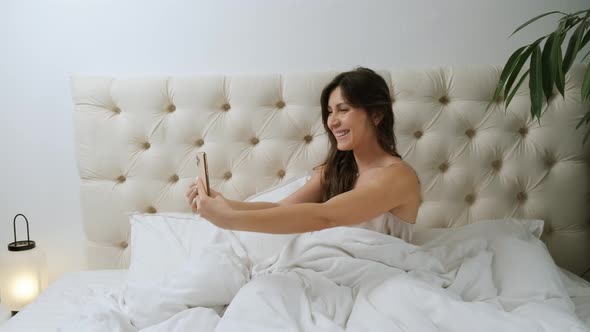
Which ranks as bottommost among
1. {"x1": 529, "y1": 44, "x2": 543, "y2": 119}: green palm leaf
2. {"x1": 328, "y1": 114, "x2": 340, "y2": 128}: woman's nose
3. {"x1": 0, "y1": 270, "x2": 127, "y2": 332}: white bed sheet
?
{"x1": 0, "y1": 270, "x2": 127, "y2": 332}: white bed sheet

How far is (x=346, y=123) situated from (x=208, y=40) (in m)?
0.73

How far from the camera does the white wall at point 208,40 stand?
189 cm

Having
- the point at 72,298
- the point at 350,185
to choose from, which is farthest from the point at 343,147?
the point at 72,298

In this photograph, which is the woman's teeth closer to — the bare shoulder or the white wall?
the bare shoulder

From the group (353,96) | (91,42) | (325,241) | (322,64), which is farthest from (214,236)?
(91,42)

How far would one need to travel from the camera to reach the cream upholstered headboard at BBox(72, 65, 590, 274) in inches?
71.8

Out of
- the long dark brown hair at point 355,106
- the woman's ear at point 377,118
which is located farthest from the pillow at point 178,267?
the woman's ear at point 377,118

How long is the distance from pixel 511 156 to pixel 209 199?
1154 millimetres

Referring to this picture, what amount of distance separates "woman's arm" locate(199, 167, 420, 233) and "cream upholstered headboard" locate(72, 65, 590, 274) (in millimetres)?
487

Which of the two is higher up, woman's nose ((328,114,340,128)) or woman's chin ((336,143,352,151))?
woman's nose ((328,114,340,128))

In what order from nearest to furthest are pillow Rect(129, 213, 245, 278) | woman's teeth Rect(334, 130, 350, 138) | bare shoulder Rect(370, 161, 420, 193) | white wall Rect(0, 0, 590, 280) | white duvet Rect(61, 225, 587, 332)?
white duvet Rect(61, 225, 587, 332) → bare shoulder Rect(370, 161, 420, 193) → woman's teeth Rect(334, 130, 350, 138) → pillow Rect(129, 213, 245, 278) → white wall Rect(0, 0, 590, 280)

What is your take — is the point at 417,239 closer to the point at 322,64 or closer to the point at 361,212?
the point at 361,212

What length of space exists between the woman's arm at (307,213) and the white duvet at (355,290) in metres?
0.12

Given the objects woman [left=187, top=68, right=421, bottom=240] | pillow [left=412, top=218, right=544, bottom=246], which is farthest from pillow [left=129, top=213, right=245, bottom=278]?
pillow [left=412, top=218, right=544, bottom=246]
